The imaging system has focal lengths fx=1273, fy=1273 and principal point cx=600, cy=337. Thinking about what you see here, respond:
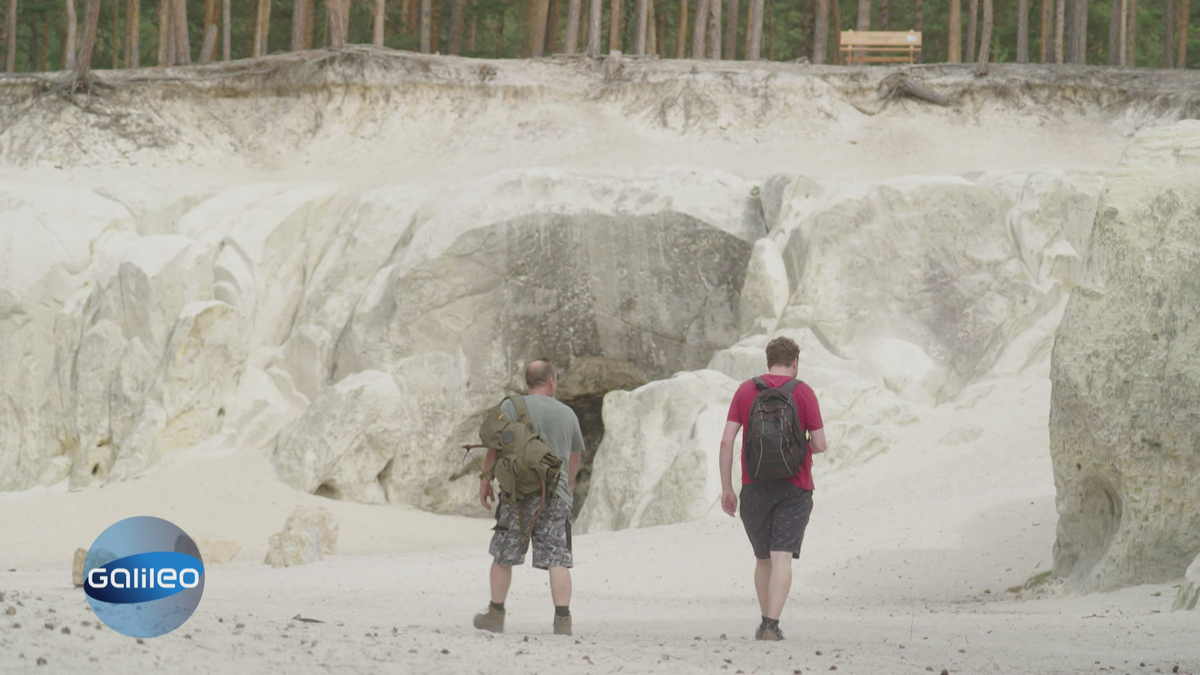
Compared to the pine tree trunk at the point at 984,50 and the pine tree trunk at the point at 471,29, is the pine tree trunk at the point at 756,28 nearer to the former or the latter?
the pine tree trunk at the point at 984,50

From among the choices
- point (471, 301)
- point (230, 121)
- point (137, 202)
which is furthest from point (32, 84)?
point (471, 301)

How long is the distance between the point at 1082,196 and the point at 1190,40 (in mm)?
15728

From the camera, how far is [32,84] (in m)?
23.9

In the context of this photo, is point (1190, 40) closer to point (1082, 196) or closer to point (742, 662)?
point (1082, 196)

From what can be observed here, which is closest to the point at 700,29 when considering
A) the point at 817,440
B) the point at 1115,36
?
the point at 1115,36

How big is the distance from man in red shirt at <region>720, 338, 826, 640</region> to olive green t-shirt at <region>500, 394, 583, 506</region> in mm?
797

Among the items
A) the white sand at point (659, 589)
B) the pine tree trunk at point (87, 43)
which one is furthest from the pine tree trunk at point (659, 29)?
the pine tree trunk at point (87, 43)

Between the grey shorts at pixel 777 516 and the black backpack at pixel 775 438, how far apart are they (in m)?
0.13

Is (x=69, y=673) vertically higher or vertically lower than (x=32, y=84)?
lower

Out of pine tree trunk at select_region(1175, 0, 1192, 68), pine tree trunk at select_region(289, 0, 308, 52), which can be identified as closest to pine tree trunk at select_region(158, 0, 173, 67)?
pine tree trunk at select_region(289, 0, 308, 52)

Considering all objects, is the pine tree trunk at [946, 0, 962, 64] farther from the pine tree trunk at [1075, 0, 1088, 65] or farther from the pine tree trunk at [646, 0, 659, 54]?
the pine tree trunk at [646, 0, 659, 54]

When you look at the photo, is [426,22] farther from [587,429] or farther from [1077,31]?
[1077,31]

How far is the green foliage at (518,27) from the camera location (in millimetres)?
31688

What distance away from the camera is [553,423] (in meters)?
6.48
